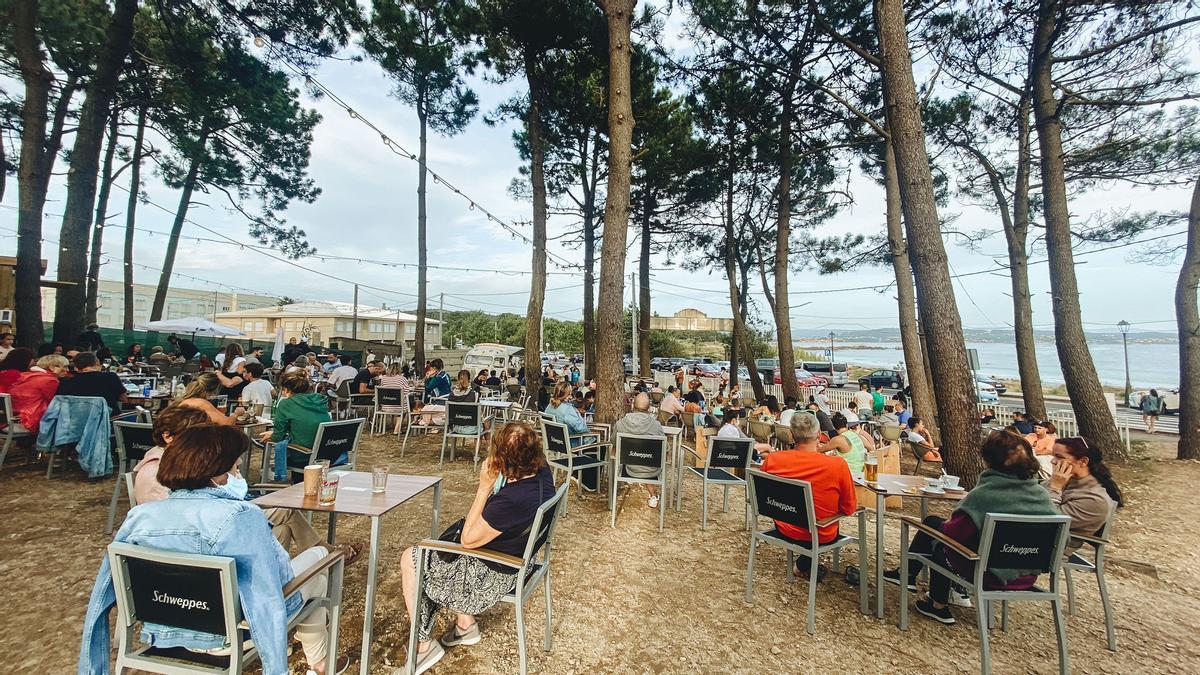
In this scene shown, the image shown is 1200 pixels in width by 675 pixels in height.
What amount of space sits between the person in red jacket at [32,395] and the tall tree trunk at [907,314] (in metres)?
10.8

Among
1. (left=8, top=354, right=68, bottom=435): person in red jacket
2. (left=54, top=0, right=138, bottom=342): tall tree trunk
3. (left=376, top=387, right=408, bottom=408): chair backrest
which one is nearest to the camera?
(left=8, top=354, right=68, bottom=435): person in red jacket

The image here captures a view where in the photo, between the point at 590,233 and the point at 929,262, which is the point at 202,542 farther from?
the point at 590,233

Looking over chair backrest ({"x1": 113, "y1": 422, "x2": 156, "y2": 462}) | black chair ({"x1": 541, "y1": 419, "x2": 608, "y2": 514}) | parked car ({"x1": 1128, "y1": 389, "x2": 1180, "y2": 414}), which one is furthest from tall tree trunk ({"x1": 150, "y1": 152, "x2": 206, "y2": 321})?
parked car ({"x1": 1128, "y1": 389, "x2": 1180, "y2": 414})

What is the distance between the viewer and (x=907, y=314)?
827 cm

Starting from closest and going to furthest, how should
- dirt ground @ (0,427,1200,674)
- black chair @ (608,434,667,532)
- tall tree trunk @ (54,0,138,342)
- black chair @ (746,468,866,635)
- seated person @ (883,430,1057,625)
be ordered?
dirt ground @ (0,427,1200,674) → seated person @ (883,430,1057,625) → black chair @ (746,468,866,635) → black chair @ (608,434,667,532) → tall tree trunk @ (54,0,138,342)

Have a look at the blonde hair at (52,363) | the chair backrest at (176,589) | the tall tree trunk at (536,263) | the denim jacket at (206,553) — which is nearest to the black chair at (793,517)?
the denim jacket at (206,553)

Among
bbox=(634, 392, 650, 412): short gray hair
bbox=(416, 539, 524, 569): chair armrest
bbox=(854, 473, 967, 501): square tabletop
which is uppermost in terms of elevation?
bbox=(634, 392, 650, 412): short gray hair

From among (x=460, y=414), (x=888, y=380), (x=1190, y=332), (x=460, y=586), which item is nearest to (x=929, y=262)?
(x=460, y=586)

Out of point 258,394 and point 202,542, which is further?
point 258,394

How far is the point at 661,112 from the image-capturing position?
10.5 m

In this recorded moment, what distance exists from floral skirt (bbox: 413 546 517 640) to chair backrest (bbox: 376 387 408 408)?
5160 mm

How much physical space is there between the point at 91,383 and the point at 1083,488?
7.27 m

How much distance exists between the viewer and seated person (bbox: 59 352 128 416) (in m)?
3.95

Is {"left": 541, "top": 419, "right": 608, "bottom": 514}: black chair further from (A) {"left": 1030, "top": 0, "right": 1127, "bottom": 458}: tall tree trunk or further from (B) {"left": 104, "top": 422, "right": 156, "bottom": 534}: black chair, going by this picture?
(A) {"left": 1030, "top": 0, "right": 1127, "bottom": 458}: tall tree trunk
